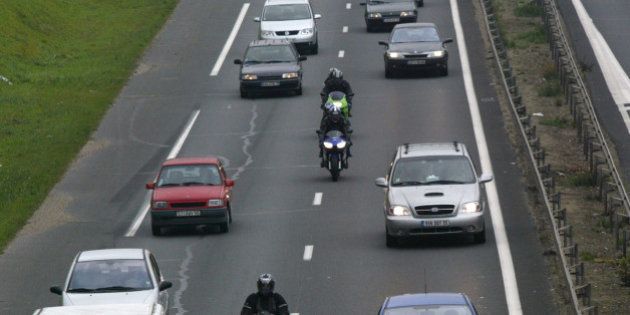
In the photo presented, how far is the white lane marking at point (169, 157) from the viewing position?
3412 centimetres

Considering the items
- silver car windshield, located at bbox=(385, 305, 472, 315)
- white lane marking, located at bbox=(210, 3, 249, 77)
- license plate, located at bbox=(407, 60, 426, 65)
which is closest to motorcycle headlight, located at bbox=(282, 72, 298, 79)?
license plate, located at bbox=(407, 60, 426, 65)

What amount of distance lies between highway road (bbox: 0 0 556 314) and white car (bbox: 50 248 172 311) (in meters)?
1.95

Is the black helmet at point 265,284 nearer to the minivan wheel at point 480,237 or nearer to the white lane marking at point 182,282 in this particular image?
the white lane marking at point 182,282

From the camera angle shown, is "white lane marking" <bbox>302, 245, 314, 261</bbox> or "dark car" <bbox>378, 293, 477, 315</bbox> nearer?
"dark car" <bbox>378, 293, 477, 315</bbox>

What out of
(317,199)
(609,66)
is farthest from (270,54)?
(317,199)

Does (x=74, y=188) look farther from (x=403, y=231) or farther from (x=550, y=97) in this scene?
(x=550, y=97)

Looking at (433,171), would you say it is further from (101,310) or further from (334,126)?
(101,310)

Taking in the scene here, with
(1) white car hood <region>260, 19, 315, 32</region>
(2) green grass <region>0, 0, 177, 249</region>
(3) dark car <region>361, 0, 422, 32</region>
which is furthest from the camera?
(3) dark car <region>361, 0, 422, 32</region>

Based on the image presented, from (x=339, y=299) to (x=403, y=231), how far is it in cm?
386

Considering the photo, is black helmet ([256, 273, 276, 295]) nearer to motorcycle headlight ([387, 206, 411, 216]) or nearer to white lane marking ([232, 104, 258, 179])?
motorcycle headlight ([387, 206, 411, 216])

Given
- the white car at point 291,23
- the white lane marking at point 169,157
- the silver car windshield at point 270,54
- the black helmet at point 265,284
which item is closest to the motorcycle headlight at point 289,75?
the silver car windshield at point 270,54

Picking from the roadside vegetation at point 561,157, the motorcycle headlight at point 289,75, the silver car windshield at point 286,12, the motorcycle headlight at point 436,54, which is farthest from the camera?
the silver car windshield at point 286,12

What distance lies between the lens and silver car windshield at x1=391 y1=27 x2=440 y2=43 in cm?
5219

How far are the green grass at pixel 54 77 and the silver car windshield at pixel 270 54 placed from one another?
432 centimetres
